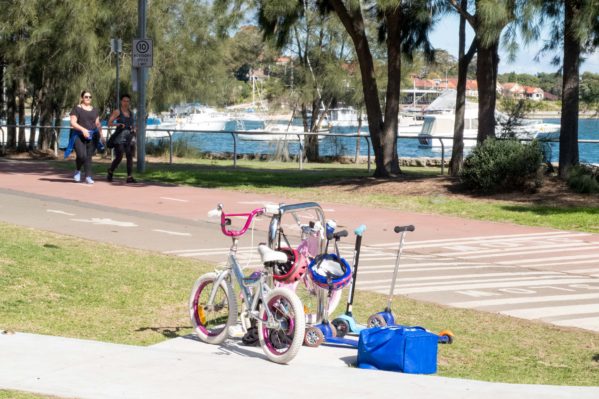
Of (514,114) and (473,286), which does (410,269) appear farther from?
(514,114)

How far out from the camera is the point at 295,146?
46594 millimetres

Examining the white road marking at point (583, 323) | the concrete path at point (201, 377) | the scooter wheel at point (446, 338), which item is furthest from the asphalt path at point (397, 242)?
the concrete path at point (201, 377)

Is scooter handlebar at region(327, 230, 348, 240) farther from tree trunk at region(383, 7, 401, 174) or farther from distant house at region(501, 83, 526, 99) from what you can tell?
distant house at region(501, 83, 526, 99)

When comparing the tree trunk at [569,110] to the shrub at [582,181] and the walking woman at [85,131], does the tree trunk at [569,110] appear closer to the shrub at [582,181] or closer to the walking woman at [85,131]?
the shrub at [582,181]

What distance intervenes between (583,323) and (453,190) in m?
11.7

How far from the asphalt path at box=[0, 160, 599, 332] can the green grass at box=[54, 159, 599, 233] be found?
0.61 metres

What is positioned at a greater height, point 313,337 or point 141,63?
point 141,63

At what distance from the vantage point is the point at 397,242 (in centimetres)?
1507

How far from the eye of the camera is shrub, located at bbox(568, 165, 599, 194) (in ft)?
66.6

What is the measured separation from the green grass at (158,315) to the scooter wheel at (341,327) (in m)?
0.77

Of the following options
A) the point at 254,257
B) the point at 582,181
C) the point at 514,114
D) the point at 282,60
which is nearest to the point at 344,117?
the point at 282,60

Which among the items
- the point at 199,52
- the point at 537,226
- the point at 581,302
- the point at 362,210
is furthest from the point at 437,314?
the point at 199,52

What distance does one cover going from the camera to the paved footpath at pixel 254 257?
279 inches

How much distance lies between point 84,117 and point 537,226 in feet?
31.8
